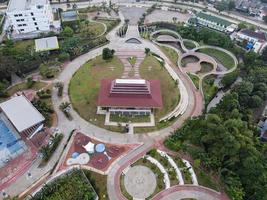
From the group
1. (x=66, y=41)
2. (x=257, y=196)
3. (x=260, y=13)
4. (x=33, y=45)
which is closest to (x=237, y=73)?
(x=257, y=196)

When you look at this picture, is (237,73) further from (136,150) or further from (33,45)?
(33,45)

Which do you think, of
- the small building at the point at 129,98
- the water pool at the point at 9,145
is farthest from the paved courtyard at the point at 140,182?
the water pool at the point at 9,145

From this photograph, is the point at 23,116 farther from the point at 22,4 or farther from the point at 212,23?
the point at 212,23

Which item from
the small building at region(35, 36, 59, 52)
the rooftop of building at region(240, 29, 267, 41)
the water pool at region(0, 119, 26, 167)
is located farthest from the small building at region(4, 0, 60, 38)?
the rooftop of building at region(240, 29, 267, 41)

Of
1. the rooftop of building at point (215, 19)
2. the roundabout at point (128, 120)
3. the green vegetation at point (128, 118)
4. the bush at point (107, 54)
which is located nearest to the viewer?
the roundabout at point (128, 120)

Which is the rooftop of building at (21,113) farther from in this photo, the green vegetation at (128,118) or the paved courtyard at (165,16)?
the paved courtyard at (165,16)

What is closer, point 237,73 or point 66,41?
point 237,73
